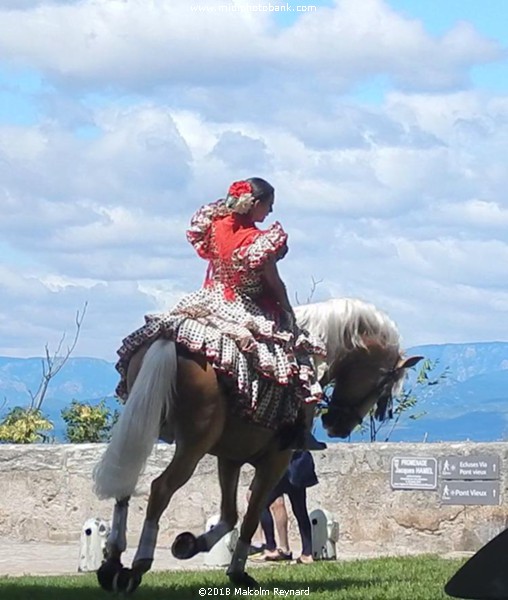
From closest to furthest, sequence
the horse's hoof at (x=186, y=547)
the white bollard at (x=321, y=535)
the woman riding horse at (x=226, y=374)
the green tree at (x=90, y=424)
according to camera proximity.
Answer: the woman riding horse at (x=226, y=374), the horse's hoof at (x=186, y=547), the white bollard at (x=321, y=535), the green tree at (x=90, y=424)

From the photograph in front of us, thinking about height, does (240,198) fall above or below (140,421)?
above

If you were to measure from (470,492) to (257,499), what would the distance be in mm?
5173

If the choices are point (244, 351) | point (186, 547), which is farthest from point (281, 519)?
point (244, 351)

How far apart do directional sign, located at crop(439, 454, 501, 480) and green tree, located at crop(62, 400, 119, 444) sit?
574 centimetres

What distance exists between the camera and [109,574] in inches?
299

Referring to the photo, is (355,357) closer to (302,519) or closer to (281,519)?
(302,519)

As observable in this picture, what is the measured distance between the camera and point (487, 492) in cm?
1297

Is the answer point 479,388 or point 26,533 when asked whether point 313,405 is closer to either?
point 26,533

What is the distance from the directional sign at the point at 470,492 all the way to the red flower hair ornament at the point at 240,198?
568cm

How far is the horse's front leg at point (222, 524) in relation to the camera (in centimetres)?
810

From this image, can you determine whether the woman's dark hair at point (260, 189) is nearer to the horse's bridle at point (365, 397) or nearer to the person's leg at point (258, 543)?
the horse's bridle at point (365, 397)

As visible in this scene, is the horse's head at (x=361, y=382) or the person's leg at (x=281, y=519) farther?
the person's leg at (x=281, y=519)

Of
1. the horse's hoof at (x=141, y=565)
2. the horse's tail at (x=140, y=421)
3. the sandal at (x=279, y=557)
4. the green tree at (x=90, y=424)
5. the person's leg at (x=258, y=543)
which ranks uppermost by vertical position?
the green tree at (x=90, y=424)

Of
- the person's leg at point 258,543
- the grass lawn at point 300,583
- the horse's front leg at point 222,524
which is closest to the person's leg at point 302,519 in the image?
the person's leg at point 258,543
